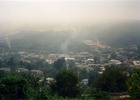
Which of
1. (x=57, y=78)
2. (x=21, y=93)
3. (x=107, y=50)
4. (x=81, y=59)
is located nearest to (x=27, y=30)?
(x=81, y=59)

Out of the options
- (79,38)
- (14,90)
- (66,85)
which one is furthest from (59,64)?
(14,90)

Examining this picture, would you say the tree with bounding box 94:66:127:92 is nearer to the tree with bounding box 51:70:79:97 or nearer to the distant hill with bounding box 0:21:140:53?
the tree with bounding box 51:70:79:97

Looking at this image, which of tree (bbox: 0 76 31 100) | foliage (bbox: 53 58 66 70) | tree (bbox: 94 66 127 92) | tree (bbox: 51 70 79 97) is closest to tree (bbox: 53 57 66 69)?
foliage (bbox: 53 58 66 70)

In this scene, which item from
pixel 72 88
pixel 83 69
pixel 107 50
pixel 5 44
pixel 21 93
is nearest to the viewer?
pixel 21 93

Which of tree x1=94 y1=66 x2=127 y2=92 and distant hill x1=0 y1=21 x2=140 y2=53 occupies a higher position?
distant hill x1=0 y1=21 x2=140 y2=53

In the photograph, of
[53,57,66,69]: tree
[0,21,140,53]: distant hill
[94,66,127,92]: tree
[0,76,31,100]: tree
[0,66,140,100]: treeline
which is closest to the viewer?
[0,66,140,100]: treeline

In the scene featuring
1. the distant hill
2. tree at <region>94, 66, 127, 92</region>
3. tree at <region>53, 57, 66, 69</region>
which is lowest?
tree at <region>94, 66, 127, 92</region>

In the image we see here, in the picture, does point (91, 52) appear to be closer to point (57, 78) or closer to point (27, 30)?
point (27, 30)

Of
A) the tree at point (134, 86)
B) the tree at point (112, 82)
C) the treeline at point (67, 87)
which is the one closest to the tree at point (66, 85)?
the treeline at point (67, 87)
